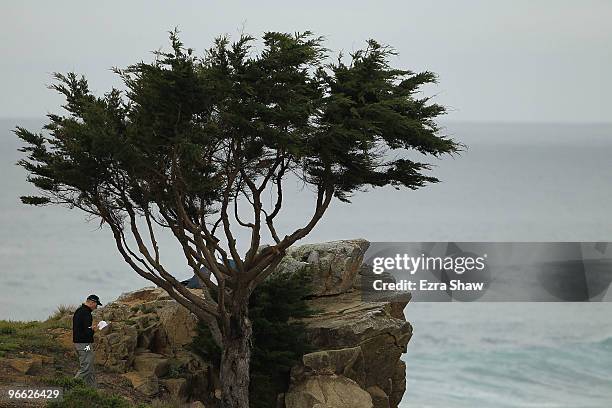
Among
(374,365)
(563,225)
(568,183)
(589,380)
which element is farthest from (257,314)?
(568,183)

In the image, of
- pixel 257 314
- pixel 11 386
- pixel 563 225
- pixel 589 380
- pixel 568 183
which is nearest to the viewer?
pixel 11 386

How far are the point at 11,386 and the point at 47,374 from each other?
1792mm

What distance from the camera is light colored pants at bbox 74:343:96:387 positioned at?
26969 mm

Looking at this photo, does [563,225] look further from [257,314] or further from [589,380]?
[257,314]

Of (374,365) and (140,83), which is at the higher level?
(140,83)

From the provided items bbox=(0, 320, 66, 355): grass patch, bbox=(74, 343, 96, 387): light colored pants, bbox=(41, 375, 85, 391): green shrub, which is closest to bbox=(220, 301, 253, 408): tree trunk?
bbox=(74, 343, 96, 387): light colored pants

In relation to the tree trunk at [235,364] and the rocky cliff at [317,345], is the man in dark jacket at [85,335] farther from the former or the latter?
the tree trunk at [235,364]

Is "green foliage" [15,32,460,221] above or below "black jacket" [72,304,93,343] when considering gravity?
above

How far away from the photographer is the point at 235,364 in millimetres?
29906

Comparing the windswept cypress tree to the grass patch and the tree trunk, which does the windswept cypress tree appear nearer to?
Answer: the tree trunk

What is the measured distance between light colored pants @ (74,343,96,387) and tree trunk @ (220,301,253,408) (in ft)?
13.5

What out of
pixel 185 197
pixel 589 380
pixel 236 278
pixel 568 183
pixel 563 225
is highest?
pixel 568 183

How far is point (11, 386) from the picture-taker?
26734mm

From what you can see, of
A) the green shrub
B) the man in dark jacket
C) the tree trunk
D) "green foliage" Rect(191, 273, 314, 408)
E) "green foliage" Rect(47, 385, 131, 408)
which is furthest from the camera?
"green foliage" Rect(191, 273, 314, 408)
